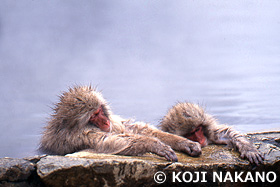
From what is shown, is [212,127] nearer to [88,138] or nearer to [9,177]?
[88,138]

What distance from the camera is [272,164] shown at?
2869 millimetres

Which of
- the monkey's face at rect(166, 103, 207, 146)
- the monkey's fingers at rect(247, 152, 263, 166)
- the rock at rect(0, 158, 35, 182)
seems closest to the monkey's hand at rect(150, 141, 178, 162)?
the monkey's face at rect(166, 103, 207, 146)

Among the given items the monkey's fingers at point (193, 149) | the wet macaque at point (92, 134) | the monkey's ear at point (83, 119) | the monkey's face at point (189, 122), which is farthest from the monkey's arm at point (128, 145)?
the monkey's face at point (189, 122)

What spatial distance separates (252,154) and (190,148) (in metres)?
0.62

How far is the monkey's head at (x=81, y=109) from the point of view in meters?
2.94

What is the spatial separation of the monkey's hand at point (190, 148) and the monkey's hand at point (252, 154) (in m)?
0.47

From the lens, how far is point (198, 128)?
3418mm

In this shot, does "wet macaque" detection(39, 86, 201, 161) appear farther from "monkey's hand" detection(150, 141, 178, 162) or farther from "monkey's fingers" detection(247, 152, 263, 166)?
"monkey's fingers" detection(247, 152, 263, 166)

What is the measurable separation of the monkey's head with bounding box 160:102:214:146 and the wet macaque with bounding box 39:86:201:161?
31 centimetres

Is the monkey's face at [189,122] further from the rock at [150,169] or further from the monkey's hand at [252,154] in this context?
the monkey's hand at [252,154]

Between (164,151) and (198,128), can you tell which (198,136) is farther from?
(164,151)

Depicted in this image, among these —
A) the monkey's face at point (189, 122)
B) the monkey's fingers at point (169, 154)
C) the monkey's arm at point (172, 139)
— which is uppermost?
the monkey's face at point (189, 122)

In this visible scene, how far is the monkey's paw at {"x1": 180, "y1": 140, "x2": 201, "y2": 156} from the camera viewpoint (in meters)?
2.82

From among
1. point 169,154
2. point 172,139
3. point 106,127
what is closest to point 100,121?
point 106,127
